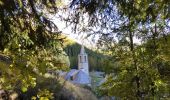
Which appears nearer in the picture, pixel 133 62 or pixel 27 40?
pixel 27 40

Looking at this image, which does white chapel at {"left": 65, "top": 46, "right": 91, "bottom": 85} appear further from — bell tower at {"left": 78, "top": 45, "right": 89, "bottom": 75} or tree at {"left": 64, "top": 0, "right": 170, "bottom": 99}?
tree at {"left": 64, "top": 0, "right": 170, "bottom": 99}

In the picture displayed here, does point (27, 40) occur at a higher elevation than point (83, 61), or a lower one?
lower

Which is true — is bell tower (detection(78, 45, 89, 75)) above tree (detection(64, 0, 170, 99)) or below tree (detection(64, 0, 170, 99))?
above

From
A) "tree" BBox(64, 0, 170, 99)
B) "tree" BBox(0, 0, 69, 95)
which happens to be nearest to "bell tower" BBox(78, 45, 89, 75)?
"tree" BBox(64, 0, 170, 99)

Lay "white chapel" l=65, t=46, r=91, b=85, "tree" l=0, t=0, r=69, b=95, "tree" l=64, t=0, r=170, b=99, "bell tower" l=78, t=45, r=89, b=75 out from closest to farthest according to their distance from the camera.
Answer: "tree" l=0, t=0, r=69, b=95 < "tree" l=64, t=0, r=170, b=99 < "white chapel" l=65, t=46, r=91, b=85 < "bell tower" l=78, t=45, r=89, b=75

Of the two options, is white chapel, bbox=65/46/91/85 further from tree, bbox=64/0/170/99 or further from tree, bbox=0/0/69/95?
tree, bbox=0/0/69/95

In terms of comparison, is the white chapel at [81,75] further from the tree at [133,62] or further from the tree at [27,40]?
the tree at [27,40]

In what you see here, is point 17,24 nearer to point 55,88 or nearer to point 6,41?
point 6,41

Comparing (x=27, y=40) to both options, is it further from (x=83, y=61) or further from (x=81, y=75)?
(x=83, y=61)

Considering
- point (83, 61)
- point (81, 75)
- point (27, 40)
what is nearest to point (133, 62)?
point (27, 40)

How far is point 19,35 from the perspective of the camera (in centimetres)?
606

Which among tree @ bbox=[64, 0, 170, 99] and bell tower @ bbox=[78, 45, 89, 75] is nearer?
tree @ bbox=[64, 0, 170, 99]

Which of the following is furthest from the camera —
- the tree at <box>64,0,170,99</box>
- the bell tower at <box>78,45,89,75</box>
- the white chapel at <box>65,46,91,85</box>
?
the bell tower at <box>78,45,89,75</box>

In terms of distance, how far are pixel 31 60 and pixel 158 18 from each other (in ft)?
11.4
